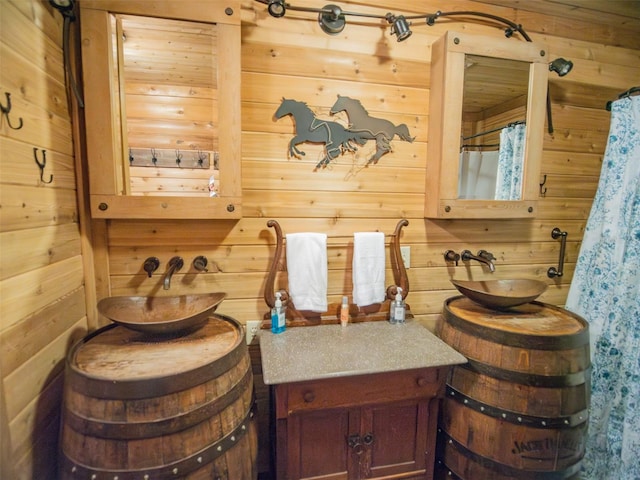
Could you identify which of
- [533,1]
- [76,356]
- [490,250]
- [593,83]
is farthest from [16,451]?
[593,83]

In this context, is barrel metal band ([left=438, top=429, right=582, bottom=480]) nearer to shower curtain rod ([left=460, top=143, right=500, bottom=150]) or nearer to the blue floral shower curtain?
the blue floral shower curtain

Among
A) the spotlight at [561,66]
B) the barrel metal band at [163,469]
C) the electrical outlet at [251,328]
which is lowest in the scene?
the barrel metal band at [163,469]

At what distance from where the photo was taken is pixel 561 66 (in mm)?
1519

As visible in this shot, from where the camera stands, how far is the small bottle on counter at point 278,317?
4.49ft

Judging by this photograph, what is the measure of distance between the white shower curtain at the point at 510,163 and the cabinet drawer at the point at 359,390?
963mm

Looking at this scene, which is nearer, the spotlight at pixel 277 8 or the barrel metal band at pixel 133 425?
the barrel metal band at pixel 133 425

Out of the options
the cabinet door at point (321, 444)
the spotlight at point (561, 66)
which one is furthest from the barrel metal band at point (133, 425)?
the spotlight at point (561, 66)

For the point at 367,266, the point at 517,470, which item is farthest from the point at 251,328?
the point at 517,470

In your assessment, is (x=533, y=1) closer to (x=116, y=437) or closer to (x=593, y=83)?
(x=593, y=83)

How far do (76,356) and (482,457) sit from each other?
1.52 metres

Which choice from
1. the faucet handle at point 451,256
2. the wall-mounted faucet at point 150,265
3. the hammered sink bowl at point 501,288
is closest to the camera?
the wall-mounted faucet at point 150,265

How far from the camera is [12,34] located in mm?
845

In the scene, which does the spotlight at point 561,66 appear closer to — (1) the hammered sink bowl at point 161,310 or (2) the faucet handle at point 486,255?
(2) the faucet handle at point 486,255

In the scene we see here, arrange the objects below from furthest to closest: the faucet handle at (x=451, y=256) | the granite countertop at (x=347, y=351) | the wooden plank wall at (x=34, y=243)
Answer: the faucet handle at (x=451, y=256), the granite countertop at (x=347, y=351), the wooden plank wall at (x=34, y=243)
